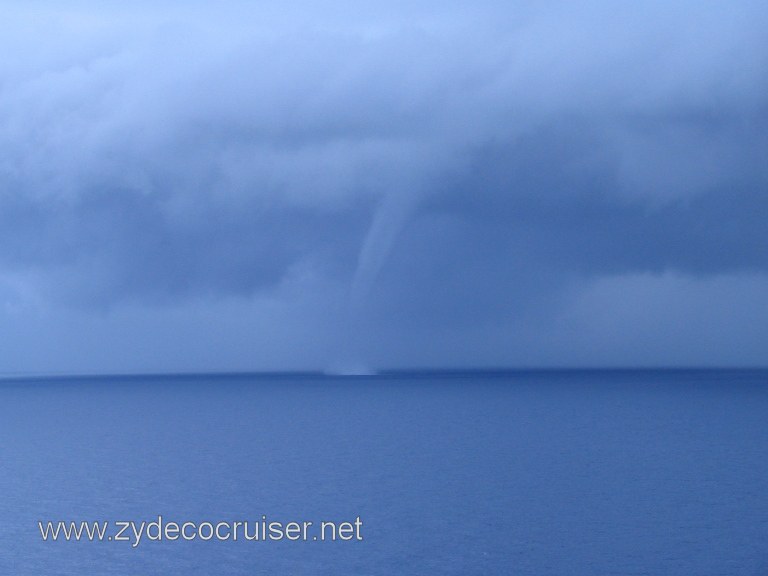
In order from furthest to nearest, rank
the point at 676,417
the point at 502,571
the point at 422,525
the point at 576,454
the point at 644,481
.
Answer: the point at 676,417, the point at 576,454, the point at 644,481, the point at 422,525, the point at 502,571

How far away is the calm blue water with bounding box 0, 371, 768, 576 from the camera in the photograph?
48.4m

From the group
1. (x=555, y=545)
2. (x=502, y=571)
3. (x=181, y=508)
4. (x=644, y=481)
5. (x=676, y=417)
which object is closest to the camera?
(x=502, y=571)

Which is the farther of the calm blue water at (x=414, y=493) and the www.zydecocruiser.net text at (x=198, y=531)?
the www.zydecocruiser.net text at (x=198, y=531)

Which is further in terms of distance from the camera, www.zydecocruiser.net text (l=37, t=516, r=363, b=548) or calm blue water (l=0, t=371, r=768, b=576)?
www.zydecocruiser.net text (l=37, t=516, r=363, b=548)

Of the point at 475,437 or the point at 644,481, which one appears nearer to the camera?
the point at 644,481

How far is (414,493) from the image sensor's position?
70.0 m

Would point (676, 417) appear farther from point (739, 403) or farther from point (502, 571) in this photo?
point (502, 571)

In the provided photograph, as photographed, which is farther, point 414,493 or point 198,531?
point 414,493

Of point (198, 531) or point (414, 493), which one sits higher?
point (414, 493)

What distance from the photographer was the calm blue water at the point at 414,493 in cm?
4841

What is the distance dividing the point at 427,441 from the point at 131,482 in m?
43.3

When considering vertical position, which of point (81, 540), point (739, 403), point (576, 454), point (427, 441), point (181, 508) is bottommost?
point (81, 540)

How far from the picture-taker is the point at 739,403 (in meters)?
196

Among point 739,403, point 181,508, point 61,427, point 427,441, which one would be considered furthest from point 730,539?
point 739,403
